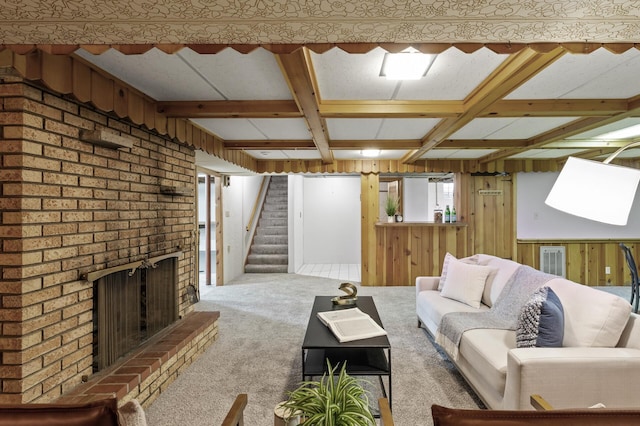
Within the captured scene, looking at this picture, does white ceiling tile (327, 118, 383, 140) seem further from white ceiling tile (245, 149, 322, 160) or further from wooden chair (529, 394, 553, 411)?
wooden chair (529, 394, 553, 411)

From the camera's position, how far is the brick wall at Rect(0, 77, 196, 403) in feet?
5.14

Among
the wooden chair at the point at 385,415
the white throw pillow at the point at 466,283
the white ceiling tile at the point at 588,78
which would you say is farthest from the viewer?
the white throw pillow at the point at 466,283

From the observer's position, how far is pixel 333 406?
955 millimetres

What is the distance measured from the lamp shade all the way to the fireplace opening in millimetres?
2408

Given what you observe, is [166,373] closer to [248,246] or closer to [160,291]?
[160,291]

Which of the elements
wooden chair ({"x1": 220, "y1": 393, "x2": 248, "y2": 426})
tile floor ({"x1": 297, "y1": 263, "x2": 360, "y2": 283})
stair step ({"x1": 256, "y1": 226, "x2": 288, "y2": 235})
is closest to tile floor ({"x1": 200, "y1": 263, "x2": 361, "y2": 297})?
tile floor ({"x1": 297, "y1": 263, "x2": 360, "y2": 283})

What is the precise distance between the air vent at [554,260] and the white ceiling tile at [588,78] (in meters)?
3.69

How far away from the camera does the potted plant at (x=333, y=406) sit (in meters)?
0.94

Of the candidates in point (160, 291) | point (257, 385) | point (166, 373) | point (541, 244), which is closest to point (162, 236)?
point (160, 291)

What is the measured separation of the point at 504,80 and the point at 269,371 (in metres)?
2.60

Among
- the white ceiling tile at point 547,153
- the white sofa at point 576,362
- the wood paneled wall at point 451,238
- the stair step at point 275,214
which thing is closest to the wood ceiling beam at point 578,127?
the white ceiling tile at point 547,153

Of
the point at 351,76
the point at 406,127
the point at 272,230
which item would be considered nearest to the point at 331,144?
the point at 406,127

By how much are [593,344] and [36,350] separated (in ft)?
9.40

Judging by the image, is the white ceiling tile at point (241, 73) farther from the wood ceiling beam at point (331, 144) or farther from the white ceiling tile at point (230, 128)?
the wood ceiling beam at point (331, 144)
